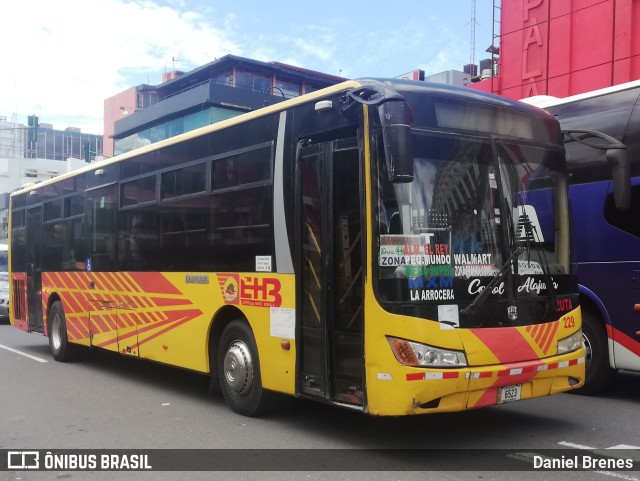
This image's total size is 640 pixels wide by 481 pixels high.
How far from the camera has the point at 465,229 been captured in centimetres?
573

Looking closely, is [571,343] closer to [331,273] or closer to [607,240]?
[607,240]

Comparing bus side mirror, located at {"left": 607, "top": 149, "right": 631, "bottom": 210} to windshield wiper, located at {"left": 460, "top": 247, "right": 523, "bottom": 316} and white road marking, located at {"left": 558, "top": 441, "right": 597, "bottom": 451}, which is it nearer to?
windshield wiper, located at {"left": 460, "top": 247, "right": 523, "bottom": 316}

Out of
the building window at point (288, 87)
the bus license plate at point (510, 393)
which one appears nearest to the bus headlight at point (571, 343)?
the bus license plate at point (510, 393)

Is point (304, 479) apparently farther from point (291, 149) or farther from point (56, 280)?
point (56, 280)

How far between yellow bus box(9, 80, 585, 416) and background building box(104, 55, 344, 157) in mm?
34003

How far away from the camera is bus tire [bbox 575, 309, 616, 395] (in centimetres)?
797

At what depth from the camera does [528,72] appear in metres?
19.0

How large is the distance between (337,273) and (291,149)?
1.40 metres

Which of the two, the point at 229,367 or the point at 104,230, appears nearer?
the point at 229,367

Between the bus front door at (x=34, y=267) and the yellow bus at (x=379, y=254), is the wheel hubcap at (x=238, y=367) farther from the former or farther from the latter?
the bus front door at (x=34, y=267)

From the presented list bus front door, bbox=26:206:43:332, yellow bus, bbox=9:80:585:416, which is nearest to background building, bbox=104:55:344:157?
bus front door, bbox=26:206:43:332

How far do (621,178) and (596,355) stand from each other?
8.78 feet

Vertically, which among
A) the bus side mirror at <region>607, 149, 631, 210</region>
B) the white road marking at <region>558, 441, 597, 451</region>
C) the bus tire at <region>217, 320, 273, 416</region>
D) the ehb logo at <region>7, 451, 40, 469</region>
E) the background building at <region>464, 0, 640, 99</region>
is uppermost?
the background building at <region>464, 0, 640, 99</region>

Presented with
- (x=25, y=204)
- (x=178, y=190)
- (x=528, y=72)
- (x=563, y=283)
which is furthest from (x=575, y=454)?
(x=528, y=72)
